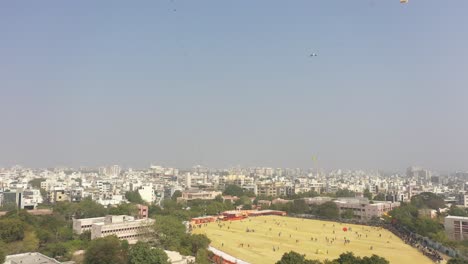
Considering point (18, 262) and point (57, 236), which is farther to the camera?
point (57, 236)

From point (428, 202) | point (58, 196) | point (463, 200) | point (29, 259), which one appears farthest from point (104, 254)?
point (463, 200)

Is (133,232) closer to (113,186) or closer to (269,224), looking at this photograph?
(269,224)

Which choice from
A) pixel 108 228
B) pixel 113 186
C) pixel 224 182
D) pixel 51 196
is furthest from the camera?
pixel 224 182

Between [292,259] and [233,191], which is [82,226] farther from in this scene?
[233,191]

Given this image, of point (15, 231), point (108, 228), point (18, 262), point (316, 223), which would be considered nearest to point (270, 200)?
point (316, 223)

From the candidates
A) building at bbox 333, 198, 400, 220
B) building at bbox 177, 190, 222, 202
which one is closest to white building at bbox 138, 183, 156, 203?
building at bbox 177, 190, 222, 202
